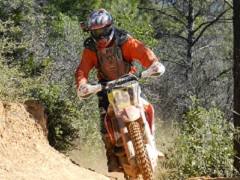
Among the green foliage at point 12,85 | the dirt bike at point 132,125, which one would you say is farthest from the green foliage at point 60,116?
the dirt bike at point 132,125

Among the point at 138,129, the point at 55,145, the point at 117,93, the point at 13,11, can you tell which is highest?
the point at 13,11

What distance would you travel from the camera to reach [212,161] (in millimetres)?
7852

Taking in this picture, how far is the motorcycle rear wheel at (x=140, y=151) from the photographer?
240 inches

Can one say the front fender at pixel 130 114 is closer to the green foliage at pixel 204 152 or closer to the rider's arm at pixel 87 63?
→ the rider's arm at pixel 87 63

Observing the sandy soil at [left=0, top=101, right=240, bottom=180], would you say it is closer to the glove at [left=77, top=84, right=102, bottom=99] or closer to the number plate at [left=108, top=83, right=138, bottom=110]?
the glove at [left=77, top=84, right=102, bottom=99]

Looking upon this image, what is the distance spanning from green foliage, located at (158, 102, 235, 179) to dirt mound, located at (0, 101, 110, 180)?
4.16 feet

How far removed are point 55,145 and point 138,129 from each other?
12.1 feet

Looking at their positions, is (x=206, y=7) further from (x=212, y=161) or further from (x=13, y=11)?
(x=212, y=161)

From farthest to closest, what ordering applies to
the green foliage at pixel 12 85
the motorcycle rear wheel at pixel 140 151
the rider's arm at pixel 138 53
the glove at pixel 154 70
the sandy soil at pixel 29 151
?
the green foliage at pixel 12 85, the rider's arm at pixel 138 53, the sandy soil at pixel 29 151, the glove at pixel 154 70, the motorcycle rear wheel at pixel 140 151

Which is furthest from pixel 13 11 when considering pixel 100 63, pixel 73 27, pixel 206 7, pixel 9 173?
pixel 206 7

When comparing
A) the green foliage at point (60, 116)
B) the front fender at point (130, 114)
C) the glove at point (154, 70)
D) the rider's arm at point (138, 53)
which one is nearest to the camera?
the front fender at point (130, 114)

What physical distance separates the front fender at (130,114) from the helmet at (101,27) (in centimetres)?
119

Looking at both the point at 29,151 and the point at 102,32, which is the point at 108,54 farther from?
the point at 29,151

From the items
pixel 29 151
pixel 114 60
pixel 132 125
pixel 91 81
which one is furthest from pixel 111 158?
pixel 91 81
